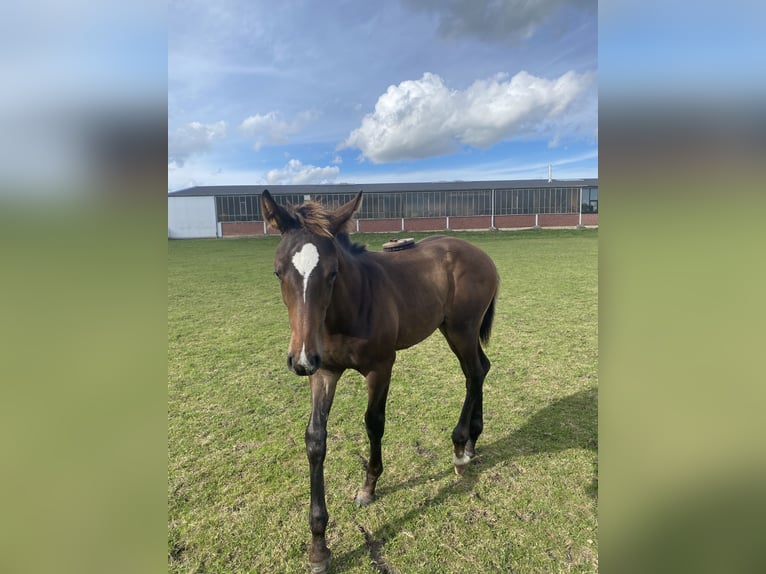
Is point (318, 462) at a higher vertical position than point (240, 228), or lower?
lower

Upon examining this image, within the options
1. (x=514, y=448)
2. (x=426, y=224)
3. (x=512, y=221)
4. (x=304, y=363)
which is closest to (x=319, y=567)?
(x=304, y=363)

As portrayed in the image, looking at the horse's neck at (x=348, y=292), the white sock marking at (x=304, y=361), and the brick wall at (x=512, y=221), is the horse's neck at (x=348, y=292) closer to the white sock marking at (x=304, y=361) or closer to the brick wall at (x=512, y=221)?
the white sock marking at (x=304, y=361)

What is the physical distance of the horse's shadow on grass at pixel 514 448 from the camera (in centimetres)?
260

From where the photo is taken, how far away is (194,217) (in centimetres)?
3966

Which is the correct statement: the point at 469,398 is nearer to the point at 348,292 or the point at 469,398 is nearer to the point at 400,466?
the point at 400,466

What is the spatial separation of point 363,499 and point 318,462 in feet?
1.95

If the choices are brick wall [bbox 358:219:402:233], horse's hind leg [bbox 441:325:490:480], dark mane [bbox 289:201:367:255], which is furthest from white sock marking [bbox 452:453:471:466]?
brick wall [bbox 358:219:402:233]
